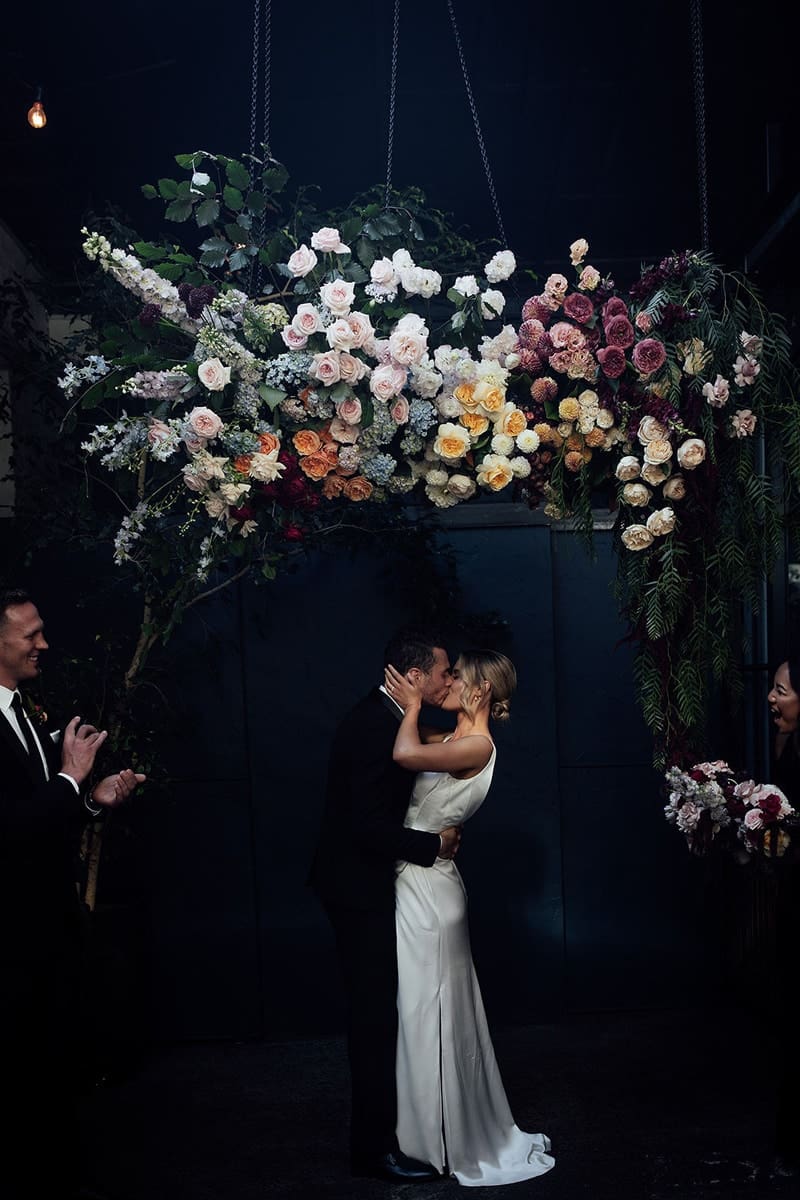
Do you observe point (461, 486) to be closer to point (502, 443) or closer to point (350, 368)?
point (502, 443)

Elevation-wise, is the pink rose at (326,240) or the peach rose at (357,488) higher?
the pink rose at (326,240)

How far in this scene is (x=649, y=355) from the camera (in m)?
2.88

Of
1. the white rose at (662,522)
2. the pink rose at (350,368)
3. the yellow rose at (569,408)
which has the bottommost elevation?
the white rose at (662,522)

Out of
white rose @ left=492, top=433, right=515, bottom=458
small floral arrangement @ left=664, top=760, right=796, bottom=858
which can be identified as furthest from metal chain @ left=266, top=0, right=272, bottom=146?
small floral arrangement @ left=664, top=760, right=796, bottom=858

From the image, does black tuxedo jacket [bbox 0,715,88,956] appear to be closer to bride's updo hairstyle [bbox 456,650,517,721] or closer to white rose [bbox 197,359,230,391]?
white rose [bbox 197,359,230,391]

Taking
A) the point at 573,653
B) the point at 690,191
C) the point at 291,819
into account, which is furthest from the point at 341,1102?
the point at 690,191

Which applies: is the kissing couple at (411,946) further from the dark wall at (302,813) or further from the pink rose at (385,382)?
the dark wall at (302,813)

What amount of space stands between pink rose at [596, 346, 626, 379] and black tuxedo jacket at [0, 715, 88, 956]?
73.2 inches

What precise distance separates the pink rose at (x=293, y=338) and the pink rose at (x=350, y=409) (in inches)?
7.1

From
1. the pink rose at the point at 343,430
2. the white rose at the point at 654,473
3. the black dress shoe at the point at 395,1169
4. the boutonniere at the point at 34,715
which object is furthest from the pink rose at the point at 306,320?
the black dress shoe at the point at 395,1169

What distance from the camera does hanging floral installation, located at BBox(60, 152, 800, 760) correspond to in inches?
115

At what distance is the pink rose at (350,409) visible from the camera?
9.61 feet

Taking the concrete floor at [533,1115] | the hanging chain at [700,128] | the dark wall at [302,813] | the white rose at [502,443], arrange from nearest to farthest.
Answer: the white rose at [502,443]
the hanging chain at [700,128]
the concrete floor at [533,1115]
the dark wall at [302,813]

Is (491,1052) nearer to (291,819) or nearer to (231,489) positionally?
(291,819)
